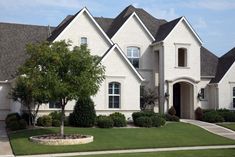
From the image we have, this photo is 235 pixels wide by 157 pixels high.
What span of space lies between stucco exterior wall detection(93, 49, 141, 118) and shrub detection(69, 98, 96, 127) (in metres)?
3.12

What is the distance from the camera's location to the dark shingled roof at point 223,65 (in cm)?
3822

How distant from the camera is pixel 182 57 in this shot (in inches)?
1521

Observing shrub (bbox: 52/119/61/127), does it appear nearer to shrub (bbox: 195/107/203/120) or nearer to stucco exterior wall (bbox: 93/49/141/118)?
stucco exterior wall (bbox: 93/49/141/118)

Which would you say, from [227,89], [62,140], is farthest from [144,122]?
[227,89]

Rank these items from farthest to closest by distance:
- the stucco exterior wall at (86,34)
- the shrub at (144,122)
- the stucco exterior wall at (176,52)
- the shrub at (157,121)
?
1. the stucco exterior wall at (176,52)
2. the stucco exterior wall at (86,34)
3. the shrub at (157,121)
4. the shrub at (144,122)

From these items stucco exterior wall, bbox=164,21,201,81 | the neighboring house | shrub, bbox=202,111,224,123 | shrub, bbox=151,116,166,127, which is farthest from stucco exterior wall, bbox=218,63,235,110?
shrub, bbox=151,116,166,127

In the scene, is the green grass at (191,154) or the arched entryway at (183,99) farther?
the arched entryway at (183,99)

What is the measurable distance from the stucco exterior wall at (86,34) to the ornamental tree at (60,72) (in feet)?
34.2

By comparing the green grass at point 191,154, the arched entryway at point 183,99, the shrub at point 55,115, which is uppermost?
the arched entryway at point 183,99

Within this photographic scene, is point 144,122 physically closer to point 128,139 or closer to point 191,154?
point 128,139

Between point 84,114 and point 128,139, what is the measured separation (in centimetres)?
543

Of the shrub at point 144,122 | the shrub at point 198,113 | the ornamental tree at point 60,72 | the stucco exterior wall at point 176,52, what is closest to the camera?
the ornamental tree at point 60,72

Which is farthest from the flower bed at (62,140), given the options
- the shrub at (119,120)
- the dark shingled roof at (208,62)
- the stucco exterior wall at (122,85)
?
the dark shingled roof at (208,62)

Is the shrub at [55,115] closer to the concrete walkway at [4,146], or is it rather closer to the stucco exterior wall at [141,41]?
the concrete walkway at [4,146]
